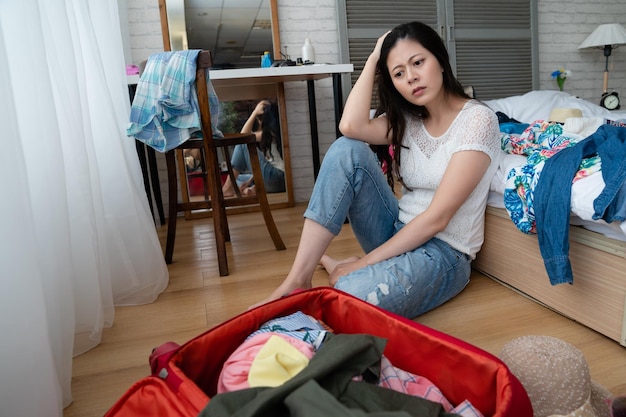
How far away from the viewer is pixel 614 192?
87 centimetres

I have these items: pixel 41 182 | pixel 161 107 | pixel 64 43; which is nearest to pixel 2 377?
pixel 41 182

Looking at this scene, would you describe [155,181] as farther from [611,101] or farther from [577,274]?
[611,101]

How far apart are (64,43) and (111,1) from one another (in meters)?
0.62

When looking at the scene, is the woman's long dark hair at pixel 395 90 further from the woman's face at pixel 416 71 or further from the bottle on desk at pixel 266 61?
the bottle on desk at pixel 266 61

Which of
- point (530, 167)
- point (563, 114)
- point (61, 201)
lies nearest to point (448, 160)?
point (530, 167)

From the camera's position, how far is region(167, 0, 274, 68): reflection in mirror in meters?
2.56

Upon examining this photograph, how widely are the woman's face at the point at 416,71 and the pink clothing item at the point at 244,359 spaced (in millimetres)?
700

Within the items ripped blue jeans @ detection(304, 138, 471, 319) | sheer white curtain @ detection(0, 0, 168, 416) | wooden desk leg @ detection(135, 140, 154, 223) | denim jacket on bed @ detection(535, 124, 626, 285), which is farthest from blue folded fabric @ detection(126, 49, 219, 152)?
denim jacket on bed @ detection(535, 124, 626, 285)

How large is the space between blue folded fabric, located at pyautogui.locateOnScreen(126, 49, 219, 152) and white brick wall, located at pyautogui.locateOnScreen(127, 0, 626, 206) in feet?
3.99

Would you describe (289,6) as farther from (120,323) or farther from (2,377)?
(2,377)

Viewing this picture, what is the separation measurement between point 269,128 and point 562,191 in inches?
78.1

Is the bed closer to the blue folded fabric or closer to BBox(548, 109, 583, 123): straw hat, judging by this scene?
BBox(548, 109, 583, 123): straw hat

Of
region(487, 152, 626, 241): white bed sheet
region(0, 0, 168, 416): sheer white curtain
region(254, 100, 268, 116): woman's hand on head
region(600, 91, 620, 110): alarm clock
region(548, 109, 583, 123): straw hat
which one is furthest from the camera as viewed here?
region(600, 91, 620, 110): alarm clock

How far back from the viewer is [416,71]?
43.3 inches
